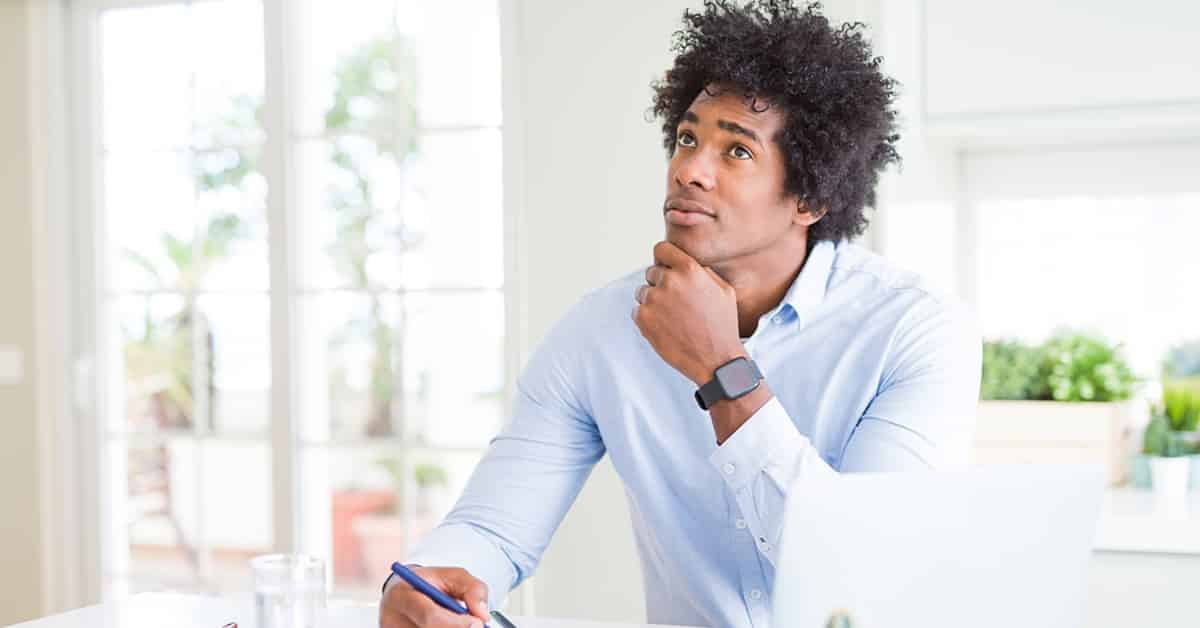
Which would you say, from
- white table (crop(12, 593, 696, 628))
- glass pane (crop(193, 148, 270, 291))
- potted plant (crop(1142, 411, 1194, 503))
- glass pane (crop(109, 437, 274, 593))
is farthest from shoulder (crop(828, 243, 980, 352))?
glass pane (crop(109, 437, 274, 593))

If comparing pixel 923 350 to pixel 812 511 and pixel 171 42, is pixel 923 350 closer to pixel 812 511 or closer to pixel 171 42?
pixel 812 511

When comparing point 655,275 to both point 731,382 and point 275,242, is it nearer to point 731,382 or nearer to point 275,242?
point 731,382

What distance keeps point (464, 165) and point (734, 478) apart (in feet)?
7.05

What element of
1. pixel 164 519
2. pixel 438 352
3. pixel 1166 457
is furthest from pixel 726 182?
pixel 164 519

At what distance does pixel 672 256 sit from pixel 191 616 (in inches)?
31.6

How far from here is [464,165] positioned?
3.64 metres

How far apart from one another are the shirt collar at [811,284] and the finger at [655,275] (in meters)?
0.19

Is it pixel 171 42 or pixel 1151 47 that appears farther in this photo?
pixel 171 42

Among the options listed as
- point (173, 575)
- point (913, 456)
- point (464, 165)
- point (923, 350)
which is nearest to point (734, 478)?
point (913, 456)

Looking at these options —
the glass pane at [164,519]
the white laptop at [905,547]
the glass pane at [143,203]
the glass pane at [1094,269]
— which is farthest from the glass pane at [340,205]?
the white laptop at [905,547]

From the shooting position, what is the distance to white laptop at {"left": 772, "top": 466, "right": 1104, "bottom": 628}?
106 cm

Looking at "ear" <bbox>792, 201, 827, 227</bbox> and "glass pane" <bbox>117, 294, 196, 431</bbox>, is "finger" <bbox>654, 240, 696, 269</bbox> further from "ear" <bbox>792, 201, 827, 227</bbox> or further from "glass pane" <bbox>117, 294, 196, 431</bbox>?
"glass pane" <bbox>117, 294, 196, 431</bbox>

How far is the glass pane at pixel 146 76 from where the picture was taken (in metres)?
4.00

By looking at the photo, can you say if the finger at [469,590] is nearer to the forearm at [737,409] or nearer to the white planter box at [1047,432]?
the forearm at [737,409]
